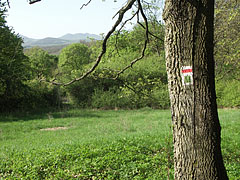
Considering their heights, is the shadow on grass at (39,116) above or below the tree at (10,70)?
below

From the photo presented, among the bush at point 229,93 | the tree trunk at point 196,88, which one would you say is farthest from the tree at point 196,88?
the bush at point 229,93

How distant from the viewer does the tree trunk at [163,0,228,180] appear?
7.37 ft

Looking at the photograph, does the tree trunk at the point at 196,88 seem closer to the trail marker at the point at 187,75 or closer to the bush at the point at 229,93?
the trail marker at the point at 187,75

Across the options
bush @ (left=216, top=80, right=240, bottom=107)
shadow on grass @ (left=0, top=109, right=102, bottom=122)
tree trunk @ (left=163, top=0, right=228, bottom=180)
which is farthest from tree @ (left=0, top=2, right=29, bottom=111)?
tree trunk @ (left=163, top=0, right=228, bottom=180)

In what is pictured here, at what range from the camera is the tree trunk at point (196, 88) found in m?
2.25

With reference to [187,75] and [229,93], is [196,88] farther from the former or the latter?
[229,93]

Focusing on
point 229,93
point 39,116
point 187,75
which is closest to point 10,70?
point 39,116

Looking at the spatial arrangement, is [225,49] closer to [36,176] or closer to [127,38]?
[127,38]

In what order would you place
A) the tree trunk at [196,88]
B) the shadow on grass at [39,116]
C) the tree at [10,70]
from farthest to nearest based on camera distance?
the tree at [10,70] < the shadow on grass at [39,116] < the tree trunk at [196,88]

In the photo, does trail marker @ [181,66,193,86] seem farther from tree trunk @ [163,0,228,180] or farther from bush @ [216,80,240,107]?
bush @ [216,80,240,107]

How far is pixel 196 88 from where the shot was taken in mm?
2256

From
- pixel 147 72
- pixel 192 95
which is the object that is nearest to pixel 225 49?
pixel 192 95

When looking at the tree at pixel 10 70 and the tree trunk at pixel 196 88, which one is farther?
the tree at pixel 10 70

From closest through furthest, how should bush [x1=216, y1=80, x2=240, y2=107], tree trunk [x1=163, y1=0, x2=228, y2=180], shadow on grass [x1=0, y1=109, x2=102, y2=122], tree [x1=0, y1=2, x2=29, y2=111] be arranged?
tree trunk [x1=163, y1=0, x2=228, y2=180] → shadow on grass [x1=0, y1=109, x2=102, y2=122] → tree [x1=0, y1=2, x2=29, y2=111] → bush [x1=216, y1=80, x2=240, y2=107]
